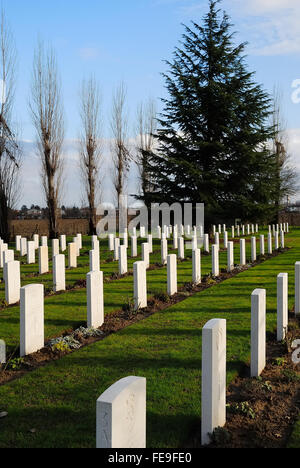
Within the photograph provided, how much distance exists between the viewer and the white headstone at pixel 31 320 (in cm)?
581

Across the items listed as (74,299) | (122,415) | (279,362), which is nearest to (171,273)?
(74,299)

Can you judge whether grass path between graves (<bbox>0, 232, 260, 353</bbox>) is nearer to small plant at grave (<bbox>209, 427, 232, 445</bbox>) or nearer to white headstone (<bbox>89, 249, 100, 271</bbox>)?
white headstone (<bbox>89, 249, 100, 271</bbox>)

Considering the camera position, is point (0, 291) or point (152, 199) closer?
point (0, 291)

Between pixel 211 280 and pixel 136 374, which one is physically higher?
pixel 211 280

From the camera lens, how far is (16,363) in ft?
18.0

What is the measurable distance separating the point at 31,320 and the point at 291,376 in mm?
3358

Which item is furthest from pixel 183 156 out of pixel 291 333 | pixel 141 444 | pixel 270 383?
pixel 141 444

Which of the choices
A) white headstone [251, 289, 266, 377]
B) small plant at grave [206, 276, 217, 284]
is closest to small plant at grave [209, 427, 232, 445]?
white headstone [251, 289, 266, 377]

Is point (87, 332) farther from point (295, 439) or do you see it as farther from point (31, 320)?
point (295, 439)

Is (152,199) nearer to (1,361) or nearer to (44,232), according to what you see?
(44,232)

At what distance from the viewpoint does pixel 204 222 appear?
25.3 metres

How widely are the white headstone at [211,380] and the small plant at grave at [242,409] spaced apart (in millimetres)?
386

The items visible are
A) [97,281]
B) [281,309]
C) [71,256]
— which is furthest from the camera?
[71,256]
